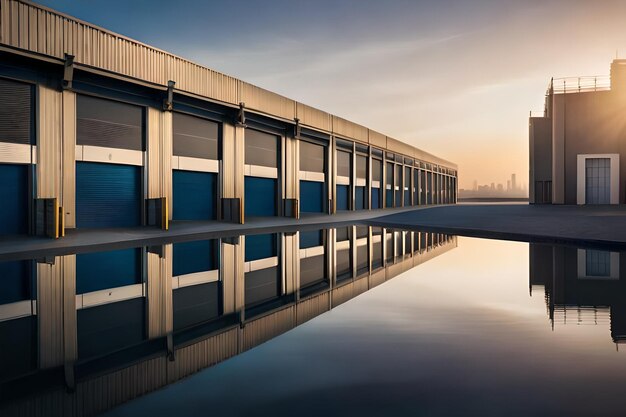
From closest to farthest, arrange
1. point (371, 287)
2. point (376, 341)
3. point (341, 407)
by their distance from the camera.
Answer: point (341, 407) → point (376, 341) → point (371, 287)

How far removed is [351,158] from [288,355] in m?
42.8

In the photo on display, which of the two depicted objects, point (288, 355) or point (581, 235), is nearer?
point (288, 355)

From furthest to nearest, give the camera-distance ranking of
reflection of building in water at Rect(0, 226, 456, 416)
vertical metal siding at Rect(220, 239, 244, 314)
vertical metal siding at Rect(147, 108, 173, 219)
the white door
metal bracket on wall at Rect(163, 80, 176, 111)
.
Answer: the white door < metal bracket on wall at Rect(163, 80, 176, 111) < vertical metal siding at Rect(147, 108, 173, 219) < vertical metal siding at Rect(220, 239, 244, 314) < reflection of building in water at Rect(0, 226, 456, 416)

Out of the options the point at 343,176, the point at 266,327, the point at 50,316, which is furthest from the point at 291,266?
the point at 343,176

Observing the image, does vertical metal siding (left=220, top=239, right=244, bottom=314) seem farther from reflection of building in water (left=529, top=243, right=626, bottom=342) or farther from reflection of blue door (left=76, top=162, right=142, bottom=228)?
reflection of blue door (left=76, top=162, right=142, bottom=228)

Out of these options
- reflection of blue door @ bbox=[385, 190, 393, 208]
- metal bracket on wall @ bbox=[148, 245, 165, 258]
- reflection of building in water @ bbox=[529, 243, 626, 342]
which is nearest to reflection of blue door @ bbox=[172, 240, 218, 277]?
metal bracket on wall @ bbox=[148, 245, 165, 258]

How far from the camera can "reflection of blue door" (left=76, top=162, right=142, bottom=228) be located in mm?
20375

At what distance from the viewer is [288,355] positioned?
427 centimetres

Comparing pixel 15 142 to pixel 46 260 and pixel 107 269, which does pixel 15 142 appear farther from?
pixel 107 269

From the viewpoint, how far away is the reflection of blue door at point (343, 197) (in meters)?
44.7

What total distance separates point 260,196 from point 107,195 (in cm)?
1263

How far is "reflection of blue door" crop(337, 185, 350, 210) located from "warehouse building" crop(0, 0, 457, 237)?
26.6ft

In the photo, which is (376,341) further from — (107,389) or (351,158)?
(351,158)

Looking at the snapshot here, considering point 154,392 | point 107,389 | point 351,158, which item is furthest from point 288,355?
point 351,158
